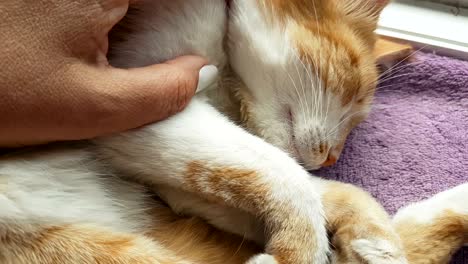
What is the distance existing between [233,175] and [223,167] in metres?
0.02

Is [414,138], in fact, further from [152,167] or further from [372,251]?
[152,167]

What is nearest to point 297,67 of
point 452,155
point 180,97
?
point 180,97

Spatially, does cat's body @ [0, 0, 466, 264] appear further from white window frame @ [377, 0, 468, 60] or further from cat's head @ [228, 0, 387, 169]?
white window frame @ [377, 0, 468, 60]

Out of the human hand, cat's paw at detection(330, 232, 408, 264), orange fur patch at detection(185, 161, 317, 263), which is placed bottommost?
cat's paw at detection(330, 232, 408, 264)

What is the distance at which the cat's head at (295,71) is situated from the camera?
44.7 inches

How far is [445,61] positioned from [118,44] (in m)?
0.83

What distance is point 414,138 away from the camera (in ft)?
4.62

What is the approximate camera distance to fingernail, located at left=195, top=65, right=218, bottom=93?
1.12m

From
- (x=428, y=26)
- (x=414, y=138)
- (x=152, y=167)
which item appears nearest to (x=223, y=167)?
(x=152, y=167)

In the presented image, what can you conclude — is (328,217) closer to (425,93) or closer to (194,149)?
(194,149)

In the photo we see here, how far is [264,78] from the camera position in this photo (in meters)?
1.14

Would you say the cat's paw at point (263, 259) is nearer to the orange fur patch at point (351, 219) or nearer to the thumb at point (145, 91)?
the orange fur patch at point (351, 219)

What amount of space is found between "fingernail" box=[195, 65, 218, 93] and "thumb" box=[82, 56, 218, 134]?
1cm

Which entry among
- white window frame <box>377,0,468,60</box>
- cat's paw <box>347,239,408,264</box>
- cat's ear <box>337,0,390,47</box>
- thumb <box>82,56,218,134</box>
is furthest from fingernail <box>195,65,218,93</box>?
white window frame <box>377,0,468,60</box>
